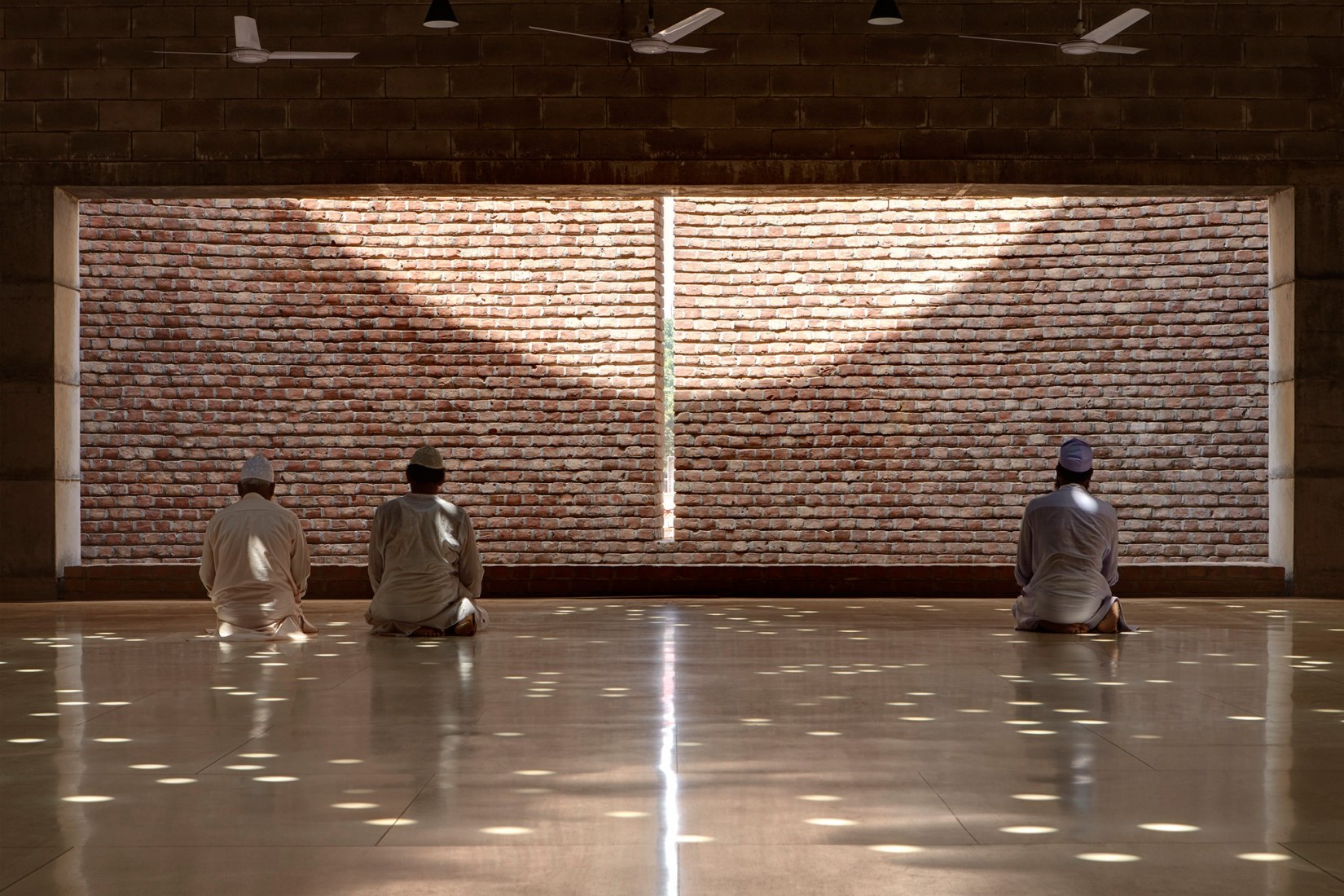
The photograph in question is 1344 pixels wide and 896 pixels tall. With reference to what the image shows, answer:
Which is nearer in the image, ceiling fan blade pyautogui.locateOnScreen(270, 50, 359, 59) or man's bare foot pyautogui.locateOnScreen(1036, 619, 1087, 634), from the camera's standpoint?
man's bare foot pyautogui.locateOnScreen(1036, 619, 1087, 634)

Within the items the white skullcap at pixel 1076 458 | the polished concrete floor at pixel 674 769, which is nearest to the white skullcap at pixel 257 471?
the polished concrete floor at pixel 674 769

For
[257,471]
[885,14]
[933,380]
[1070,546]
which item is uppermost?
[885,14]

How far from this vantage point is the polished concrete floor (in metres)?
2.76

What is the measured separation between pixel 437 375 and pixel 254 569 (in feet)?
13.6

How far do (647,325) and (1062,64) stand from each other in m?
3.47

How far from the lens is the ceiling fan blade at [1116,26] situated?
8.07 m

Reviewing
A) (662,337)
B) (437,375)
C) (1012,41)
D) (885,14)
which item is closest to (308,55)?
(437,375)

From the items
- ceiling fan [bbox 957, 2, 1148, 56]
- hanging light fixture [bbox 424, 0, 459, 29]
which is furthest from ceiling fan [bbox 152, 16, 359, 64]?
ceiling fan [bbox 957, 2, 1148, 56]

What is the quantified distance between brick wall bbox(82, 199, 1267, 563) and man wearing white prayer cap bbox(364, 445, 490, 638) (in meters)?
3.72

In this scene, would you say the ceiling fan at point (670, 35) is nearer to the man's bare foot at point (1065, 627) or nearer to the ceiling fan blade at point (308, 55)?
the ceiling fan blade at point (308, 55)

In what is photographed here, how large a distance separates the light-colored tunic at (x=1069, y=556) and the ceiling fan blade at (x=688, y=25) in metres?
3.16

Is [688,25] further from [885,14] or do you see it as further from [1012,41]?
[1012,41]

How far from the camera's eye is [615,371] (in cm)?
1112

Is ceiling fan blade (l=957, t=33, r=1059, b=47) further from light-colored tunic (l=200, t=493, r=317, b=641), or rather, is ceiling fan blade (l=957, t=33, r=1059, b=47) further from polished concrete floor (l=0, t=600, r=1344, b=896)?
light-colored tunic (l=200, t=493, r=317, b=641)
